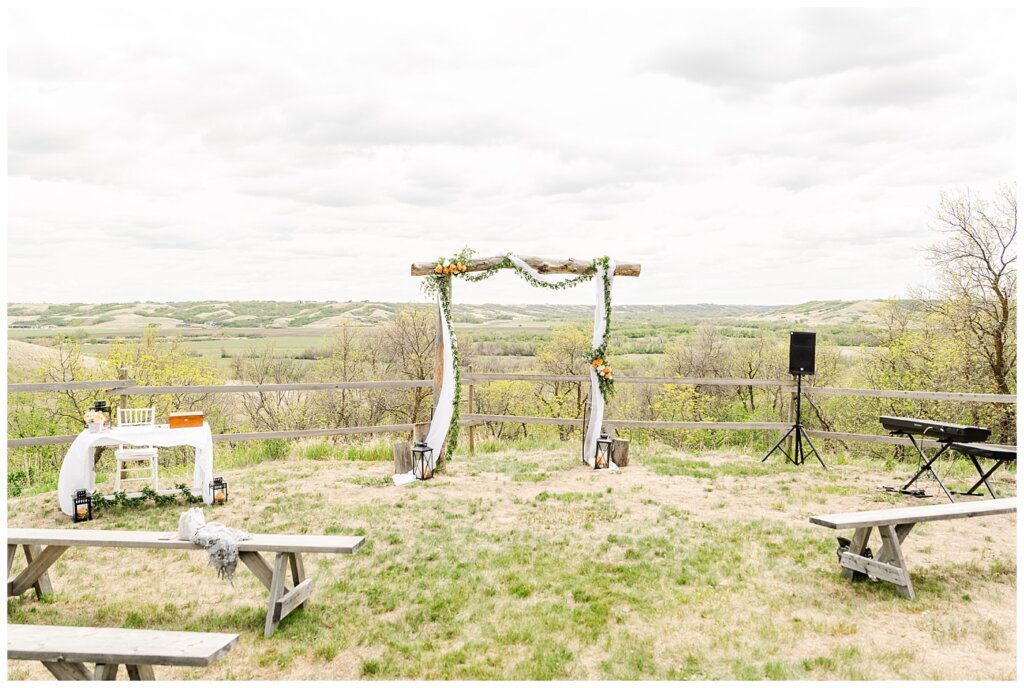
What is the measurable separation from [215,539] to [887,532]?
4.23 metres

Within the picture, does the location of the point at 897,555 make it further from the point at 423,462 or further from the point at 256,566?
the point at 423,462

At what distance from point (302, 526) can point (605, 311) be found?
4.67 meters

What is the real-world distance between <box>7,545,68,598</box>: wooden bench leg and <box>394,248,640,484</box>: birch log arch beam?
3.82m

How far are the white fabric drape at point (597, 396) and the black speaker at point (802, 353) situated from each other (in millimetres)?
2362

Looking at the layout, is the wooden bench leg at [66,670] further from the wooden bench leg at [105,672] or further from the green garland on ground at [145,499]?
the green garland on ground at [145,499]

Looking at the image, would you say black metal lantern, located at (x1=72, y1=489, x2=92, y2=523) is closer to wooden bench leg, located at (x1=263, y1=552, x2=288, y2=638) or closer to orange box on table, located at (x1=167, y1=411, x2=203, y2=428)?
orange box on table, located at (x1=167, y1=411, x2=203, y2=428)

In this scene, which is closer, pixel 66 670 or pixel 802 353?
pixel 66 670

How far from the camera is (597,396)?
8820 millimetres

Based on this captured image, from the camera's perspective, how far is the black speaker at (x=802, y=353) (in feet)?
27.5

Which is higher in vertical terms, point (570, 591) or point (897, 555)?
point (897, 555)

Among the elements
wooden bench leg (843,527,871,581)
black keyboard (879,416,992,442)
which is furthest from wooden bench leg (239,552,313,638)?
black keyboard (879,416,992,442)

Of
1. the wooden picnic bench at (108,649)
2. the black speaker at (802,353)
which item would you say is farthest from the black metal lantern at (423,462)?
the wooden picnic bench at (108,649)

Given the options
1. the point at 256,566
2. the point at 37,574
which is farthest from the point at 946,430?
the point at 37,574

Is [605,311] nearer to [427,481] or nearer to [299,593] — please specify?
[427,481]
